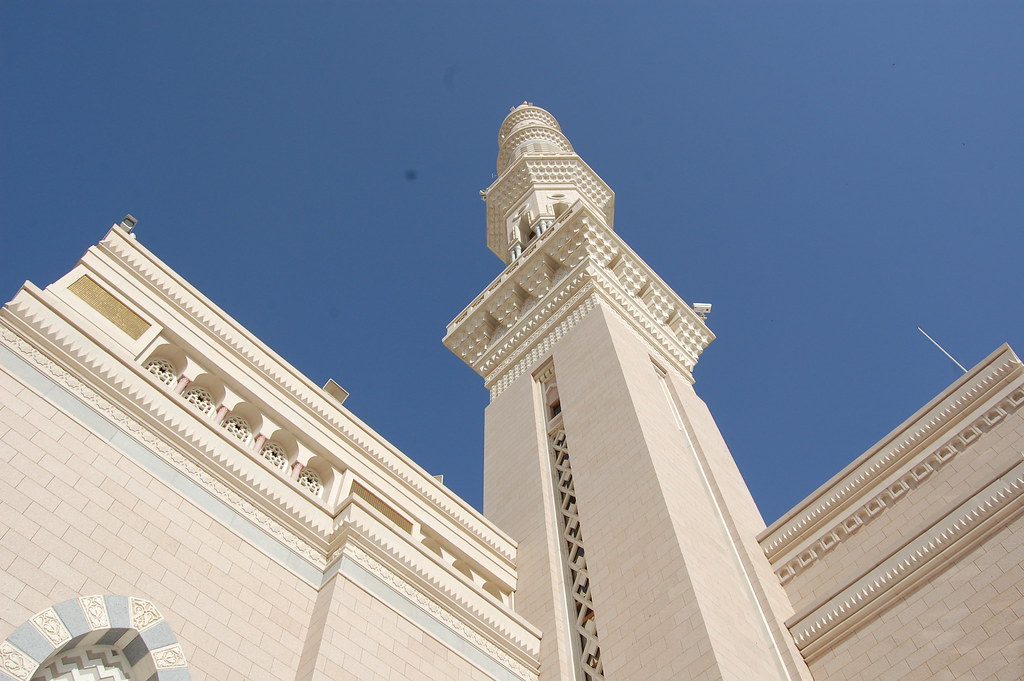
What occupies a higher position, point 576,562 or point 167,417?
point 576,562

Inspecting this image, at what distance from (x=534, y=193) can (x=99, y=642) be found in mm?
19469

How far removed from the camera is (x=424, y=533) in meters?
11.9

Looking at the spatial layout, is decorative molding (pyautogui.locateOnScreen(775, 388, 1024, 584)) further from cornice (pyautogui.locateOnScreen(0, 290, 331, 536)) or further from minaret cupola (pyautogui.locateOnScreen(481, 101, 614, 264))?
minaret cupola (pyautogui.locateOnScreen(481, 101, 614, 264))

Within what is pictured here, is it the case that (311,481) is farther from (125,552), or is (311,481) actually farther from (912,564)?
(912,564)

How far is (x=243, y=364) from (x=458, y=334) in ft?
29.0

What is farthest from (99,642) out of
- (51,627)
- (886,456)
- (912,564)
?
(886,456)

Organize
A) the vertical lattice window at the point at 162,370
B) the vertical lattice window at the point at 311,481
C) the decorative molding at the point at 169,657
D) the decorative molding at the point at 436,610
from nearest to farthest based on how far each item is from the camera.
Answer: the decorative molding at the point at 169,657 → the decorative molding at the point at 436,610 → the vertical lattice window at the point at 162,370 → the vertical lattice window at the point at 311,481

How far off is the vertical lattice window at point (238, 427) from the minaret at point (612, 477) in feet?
14.7

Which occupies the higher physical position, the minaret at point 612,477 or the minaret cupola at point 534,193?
the minaret cupola at point 534,193

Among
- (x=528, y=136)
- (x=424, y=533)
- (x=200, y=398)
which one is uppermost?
(x=528, y=136)

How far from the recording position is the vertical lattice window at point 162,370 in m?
10.3

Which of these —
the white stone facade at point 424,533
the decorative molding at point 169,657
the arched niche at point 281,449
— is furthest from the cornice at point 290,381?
the decorative molding at point 169,657

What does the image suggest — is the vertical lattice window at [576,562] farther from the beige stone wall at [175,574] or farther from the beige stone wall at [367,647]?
the beige stone wall at [175,574]

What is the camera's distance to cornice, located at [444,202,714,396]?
17422 millimetres
